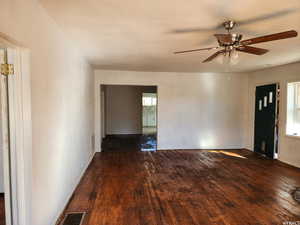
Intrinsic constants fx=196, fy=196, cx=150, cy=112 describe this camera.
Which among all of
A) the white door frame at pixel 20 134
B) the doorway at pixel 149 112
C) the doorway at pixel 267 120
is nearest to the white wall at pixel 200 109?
the doorway at pixel 267 120

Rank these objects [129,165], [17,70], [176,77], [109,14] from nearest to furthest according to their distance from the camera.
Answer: [17,70], [109,14], [129,165], [176,77]

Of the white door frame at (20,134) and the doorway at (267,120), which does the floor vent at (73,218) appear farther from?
the doorway at (267,120)

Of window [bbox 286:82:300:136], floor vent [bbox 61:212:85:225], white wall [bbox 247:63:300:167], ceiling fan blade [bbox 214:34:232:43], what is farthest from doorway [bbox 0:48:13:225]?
window [bbox 286:82:300:136]

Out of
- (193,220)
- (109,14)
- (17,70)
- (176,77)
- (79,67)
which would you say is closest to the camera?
→ (17,70)

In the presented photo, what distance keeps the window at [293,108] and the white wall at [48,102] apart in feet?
15.2

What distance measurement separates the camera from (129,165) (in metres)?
4.36

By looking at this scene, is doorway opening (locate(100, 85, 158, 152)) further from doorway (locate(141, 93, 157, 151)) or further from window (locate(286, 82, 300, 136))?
window (locate(286, 82, 300, 136))

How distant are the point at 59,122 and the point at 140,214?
151cm

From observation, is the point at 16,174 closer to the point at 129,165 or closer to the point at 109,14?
the point at 109,14

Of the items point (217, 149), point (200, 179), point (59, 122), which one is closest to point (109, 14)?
point (59, 122)

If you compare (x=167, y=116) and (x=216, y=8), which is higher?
(x=216, y=8)

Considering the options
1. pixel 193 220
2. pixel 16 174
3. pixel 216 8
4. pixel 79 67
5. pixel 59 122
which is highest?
pixel 216 8

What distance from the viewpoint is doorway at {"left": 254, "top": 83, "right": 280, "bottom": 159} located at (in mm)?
4859

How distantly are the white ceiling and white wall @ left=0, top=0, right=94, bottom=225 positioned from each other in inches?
10.2
